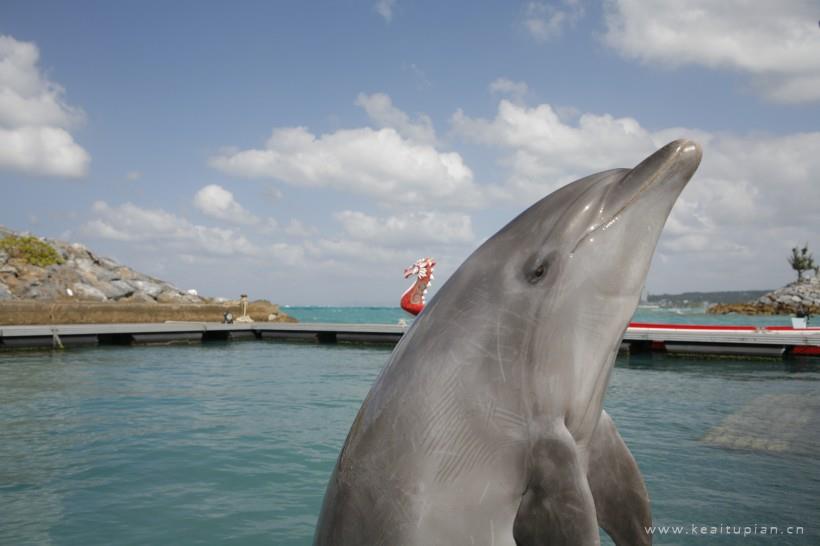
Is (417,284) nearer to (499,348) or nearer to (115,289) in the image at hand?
(499,348)

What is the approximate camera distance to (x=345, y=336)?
2203 centimetres

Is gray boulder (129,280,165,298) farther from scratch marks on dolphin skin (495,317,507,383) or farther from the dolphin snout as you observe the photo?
the dolphin snout

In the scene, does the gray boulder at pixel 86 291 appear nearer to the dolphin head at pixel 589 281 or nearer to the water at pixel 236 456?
the water at pixel 236 456

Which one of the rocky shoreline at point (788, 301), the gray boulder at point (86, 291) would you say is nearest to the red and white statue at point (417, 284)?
the gray boulder at point (86, 291)

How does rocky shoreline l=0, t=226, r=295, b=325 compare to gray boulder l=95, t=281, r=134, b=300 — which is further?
gray boulder l=95, t=281, r=134, b=300

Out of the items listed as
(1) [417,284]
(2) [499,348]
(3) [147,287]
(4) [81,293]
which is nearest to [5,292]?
(4) [81,293]

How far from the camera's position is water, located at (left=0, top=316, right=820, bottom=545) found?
15.0ft

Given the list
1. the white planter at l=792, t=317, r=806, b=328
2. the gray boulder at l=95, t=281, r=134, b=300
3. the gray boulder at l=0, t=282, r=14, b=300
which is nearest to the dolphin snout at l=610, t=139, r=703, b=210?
the white planter at l=792, t=317, r=806, b=328

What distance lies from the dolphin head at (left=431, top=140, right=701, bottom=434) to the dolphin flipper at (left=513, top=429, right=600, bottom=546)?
0.18 metres

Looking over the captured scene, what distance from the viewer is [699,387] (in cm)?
1155

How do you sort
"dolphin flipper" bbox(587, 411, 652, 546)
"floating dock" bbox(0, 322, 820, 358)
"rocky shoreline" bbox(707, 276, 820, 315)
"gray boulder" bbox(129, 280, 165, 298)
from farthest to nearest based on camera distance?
"rocky shoreline" bbox(707, 276, 820, 315)
"gray boulder" bbox(129, 280, 165, 298)
"floating dock" bbox(0, 322, 820, 358)
"dolphin flipper" bbox(587, 411, 652, 546)

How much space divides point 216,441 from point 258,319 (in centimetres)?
2404

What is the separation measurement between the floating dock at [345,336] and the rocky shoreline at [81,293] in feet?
15.1

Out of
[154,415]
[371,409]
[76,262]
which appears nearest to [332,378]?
[154,415]
